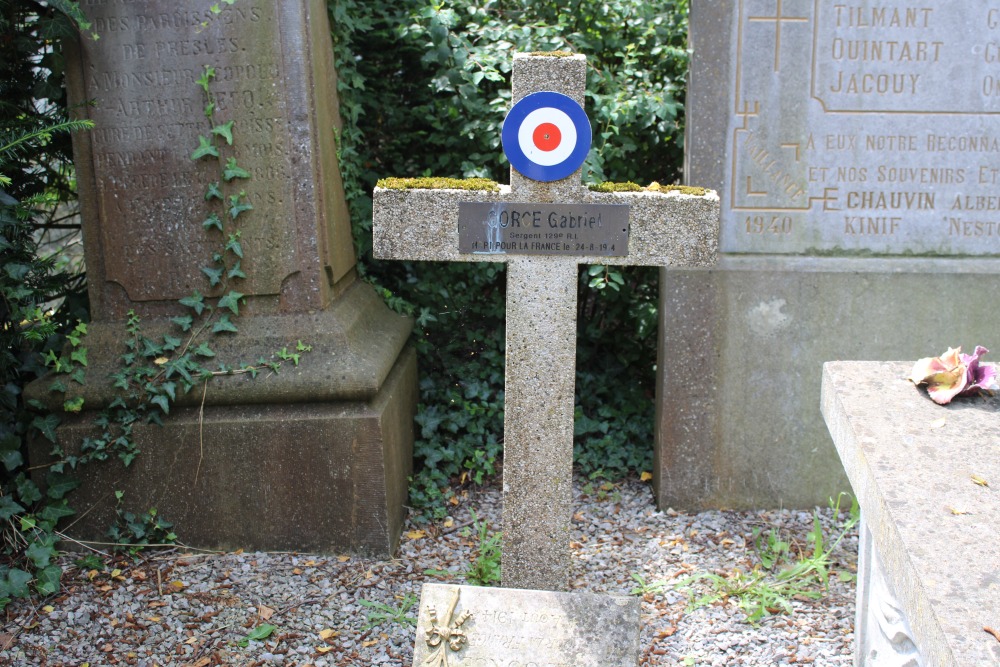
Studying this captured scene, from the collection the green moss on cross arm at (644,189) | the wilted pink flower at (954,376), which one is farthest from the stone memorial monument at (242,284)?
the wilted pink flower at (954,376)

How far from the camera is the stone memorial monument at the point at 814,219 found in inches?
147

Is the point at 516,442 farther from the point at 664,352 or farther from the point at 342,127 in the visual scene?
the point at 342,127

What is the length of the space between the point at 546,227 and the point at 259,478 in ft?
5.07

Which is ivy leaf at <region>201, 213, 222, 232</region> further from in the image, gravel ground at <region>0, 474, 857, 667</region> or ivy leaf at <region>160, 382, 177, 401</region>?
gravel ground at <region>0, 474, 857, 667</region>

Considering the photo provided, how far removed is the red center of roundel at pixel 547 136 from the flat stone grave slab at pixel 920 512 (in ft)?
3.28

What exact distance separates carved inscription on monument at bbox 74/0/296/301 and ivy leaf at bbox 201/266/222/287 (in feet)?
0.13

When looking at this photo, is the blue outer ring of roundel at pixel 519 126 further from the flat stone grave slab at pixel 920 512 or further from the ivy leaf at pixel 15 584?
the ivy leaf at pixel 15 584

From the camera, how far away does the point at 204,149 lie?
3449mm

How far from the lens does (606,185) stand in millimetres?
2867

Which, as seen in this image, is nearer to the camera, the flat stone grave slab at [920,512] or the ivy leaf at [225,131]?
the flat stone grave slab at [920,512]

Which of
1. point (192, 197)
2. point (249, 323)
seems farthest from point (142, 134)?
point (249, 323)

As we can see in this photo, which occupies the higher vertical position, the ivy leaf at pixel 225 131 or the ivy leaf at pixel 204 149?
the ivy leaf at pixel 225 131

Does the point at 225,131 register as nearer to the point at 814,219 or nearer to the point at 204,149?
the point at 204,149

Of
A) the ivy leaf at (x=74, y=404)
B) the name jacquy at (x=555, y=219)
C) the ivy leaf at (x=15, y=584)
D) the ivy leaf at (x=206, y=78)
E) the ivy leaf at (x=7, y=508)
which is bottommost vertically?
the ivy leaf at (x=15, y=584)
